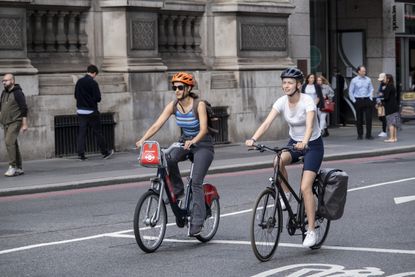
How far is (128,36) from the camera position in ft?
72.7

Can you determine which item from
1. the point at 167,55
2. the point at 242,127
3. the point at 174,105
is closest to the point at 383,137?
the point at 242,127

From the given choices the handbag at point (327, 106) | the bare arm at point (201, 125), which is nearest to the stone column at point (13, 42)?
the handbag at point (327, 106)

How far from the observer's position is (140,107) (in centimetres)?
2241

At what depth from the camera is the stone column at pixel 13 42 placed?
19.8 metres

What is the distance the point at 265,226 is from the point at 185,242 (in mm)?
1573

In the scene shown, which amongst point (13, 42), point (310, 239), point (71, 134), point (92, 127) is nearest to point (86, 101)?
point (92, 127)

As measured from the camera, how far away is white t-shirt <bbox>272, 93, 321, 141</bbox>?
10.3m

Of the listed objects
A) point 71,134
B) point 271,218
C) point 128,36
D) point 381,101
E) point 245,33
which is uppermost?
point 245,33

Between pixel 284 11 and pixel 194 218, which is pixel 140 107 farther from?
pixel 194 218

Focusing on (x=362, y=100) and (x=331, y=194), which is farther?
(x=362, y=100)

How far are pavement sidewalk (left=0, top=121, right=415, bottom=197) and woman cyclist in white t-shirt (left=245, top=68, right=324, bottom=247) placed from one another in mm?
Answer: 6733

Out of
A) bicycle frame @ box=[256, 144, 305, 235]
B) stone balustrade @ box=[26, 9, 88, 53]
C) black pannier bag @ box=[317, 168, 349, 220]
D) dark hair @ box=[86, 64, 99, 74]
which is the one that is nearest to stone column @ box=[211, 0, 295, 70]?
stone balustrade @ box=[26, 9, 88, 53]

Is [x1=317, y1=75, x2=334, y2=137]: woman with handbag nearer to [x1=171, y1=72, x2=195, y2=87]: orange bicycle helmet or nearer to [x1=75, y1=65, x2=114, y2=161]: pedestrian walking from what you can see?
[x1=75, y1=65, x2=114, y2=161]: pedestrian walking

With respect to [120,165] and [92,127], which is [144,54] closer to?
[92,127]
